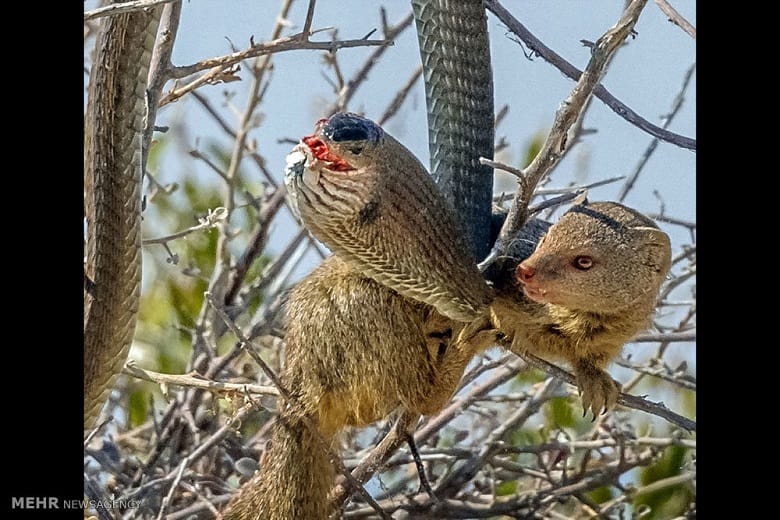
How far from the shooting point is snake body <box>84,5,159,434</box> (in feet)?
4.22

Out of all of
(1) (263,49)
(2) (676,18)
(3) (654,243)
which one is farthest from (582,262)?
(1) (263,49)

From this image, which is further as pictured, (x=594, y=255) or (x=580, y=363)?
(x=580, y=363)

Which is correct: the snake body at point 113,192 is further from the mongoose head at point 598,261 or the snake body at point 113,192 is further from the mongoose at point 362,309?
the mongoose head at point 598,261

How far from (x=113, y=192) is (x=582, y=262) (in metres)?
0.62

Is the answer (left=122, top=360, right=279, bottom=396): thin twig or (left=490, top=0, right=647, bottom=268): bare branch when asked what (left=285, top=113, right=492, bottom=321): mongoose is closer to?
(left=490, top=0, right=647, bottom=268): bare branch

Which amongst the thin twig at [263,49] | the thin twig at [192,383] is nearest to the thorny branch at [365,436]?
the thin twig at [192,383]

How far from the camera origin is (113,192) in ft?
4.29

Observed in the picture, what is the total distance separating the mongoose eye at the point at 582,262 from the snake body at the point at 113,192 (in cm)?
58

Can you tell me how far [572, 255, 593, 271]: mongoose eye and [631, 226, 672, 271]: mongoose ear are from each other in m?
0.10

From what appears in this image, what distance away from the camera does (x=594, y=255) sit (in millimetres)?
1438

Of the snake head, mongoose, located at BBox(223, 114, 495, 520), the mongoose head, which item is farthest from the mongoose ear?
the snake head
